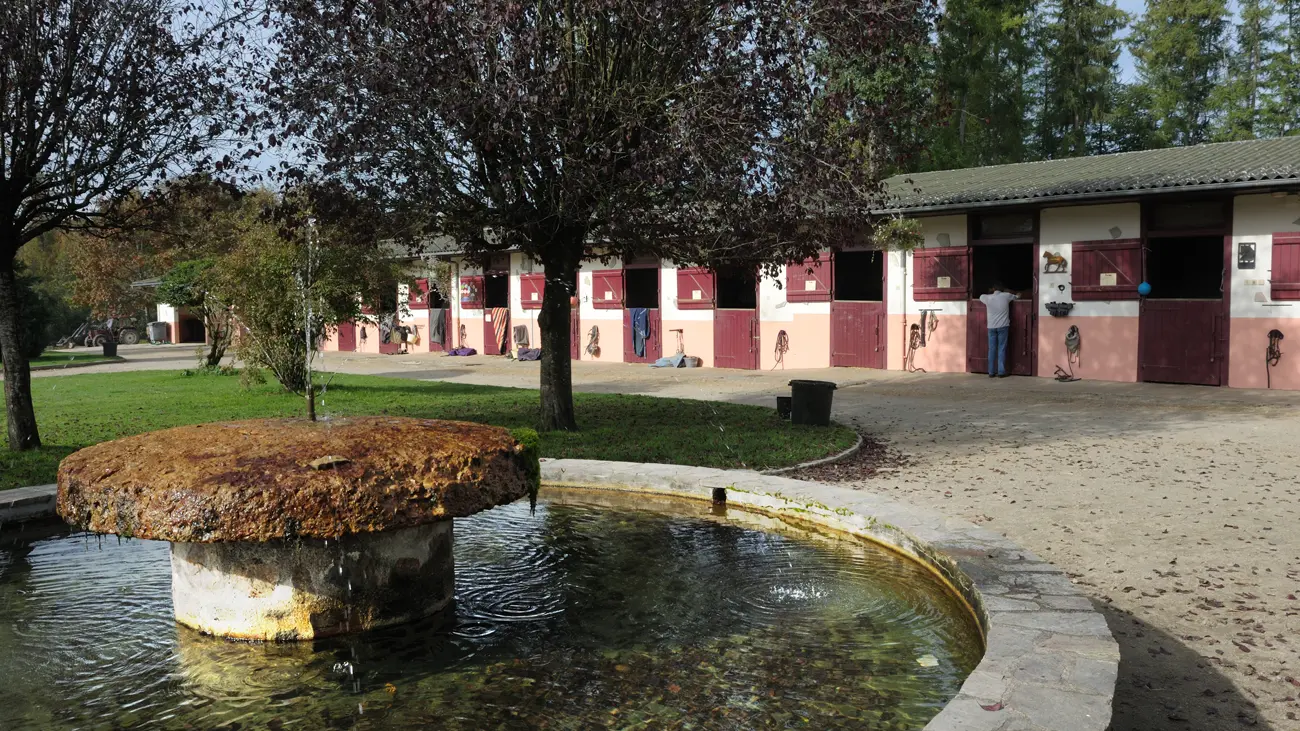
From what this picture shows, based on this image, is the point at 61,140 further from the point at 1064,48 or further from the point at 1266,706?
the point at 1064,48

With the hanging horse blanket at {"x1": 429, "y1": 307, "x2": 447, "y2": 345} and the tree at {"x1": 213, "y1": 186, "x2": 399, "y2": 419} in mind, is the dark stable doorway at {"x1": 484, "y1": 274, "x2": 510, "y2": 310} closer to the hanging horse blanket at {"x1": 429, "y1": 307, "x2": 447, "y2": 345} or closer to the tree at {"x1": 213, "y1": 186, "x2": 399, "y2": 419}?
the hanging horse blanket at {"x1": 429, "y1": 307, "x2": 447, "y2": 345}

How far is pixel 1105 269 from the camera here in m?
16.1

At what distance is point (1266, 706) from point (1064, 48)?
118ft

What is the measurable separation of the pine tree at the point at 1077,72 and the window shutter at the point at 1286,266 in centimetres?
2085

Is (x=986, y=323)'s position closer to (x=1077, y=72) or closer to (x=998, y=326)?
(x=998, y=326)

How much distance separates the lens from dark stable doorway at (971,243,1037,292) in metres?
18.7

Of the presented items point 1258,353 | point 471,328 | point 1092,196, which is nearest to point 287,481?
point 1092,196

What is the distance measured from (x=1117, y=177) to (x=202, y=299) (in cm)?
1791

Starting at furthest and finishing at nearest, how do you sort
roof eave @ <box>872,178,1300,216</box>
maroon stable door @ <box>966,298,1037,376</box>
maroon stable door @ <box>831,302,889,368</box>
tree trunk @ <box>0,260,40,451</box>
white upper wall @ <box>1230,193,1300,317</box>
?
maroon stable door @ <box>831,302,889,368</box> → maroon stable door @ <box>966,298,1037,376</box> → white upper wall @ <box>1230,193,1300,317</box> → roof eave @ <box>872,178,1300,216</box> → tree trunk @ <box>0,260,40,451</box>

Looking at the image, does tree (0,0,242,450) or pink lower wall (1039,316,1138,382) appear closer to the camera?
tree (0,0,242,450)

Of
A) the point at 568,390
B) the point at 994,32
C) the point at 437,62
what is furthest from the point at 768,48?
the point at 994,32

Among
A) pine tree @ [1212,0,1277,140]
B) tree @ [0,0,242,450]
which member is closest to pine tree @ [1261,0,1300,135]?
pine tree @ [1212,0,1277,140]

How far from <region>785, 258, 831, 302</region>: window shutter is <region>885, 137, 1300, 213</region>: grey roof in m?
2.23

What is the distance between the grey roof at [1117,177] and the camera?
560 inches
